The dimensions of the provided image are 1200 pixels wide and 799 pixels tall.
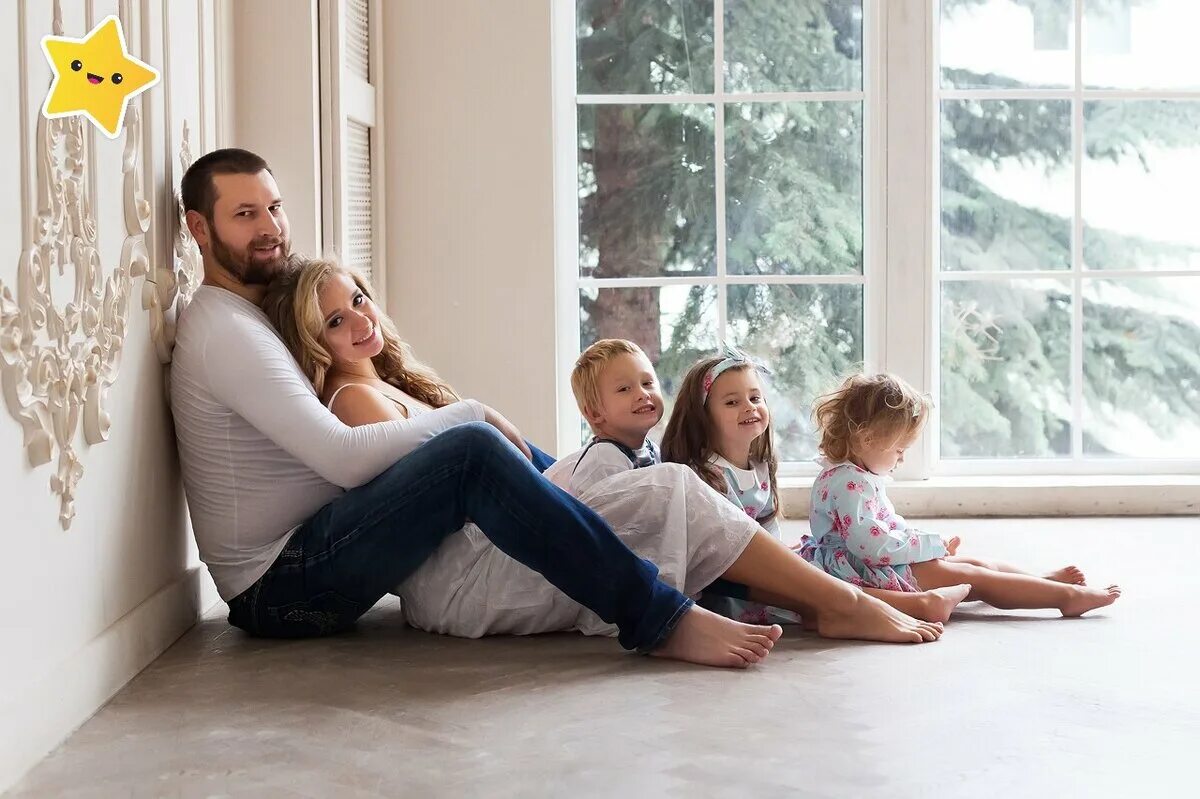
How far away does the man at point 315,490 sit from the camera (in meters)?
2.43

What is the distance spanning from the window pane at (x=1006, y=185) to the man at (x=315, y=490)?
6.83 ft

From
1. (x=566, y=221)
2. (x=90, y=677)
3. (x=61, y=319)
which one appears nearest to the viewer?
(x=61, y=319)

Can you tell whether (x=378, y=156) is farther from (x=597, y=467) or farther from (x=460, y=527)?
(x=460, y=527)

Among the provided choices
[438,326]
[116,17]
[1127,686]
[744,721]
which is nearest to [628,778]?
[744,721]

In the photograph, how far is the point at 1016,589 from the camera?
2.80 meters

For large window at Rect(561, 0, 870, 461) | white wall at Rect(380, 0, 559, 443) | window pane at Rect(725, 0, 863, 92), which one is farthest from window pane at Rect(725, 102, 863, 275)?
white wall at Rect(380, 0, 559, 443)

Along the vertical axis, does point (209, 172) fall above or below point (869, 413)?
above

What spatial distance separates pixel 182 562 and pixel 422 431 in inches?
26.2

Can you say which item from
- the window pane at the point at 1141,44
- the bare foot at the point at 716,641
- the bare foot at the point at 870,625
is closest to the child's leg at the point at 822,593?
the bare foot at the point at 870,625

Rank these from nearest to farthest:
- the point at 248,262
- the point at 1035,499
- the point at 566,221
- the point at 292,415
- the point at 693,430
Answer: the point at 292,415 < the point at 248,262 < the point at 693,430 < the point at 1035,499 < the point at 566,221

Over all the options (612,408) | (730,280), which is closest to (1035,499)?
(730,280)

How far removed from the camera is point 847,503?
9.07 feet

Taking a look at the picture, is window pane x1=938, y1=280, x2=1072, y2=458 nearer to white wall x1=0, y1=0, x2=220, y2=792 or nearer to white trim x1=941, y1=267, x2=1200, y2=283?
white trim x1=941, y1=267, x2=1200, y2=283

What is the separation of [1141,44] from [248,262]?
2960mm
